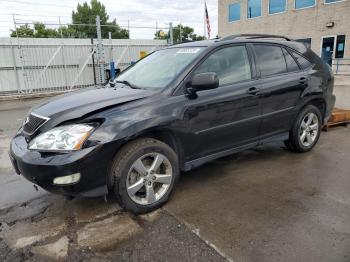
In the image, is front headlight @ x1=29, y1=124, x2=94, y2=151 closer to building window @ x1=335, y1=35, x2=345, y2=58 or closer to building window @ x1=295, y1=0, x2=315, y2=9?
building window @ x1=335, y1=35, x2=345, y2=58

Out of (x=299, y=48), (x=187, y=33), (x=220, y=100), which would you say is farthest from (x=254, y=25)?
(x=187, y=33)

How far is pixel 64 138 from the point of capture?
2670 millimetres

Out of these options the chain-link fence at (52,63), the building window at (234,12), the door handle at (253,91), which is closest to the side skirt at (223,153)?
the door handle at (253,91)

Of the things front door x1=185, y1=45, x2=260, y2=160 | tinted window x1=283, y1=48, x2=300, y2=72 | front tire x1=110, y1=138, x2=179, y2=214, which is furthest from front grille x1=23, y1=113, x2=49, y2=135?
tinted window x1=283, y1=48, x2=300, y2=72

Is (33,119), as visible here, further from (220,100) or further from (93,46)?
(93,46)

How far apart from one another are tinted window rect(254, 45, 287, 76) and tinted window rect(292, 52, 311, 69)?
0.30m

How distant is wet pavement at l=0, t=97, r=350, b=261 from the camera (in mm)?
2521

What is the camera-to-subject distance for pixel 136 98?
305 centimetres

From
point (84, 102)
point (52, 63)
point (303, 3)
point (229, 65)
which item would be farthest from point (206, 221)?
point (303, 3)

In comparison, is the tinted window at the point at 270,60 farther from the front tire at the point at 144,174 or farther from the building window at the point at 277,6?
the building window at the point at 277,6

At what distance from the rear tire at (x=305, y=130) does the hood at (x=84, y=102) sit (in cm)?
245

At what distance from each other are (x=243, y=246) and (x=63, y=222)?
1.72 m

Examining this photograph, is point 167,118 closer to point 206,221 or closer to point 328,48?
point 206,221

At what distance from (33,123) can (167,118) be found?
1303 mm
